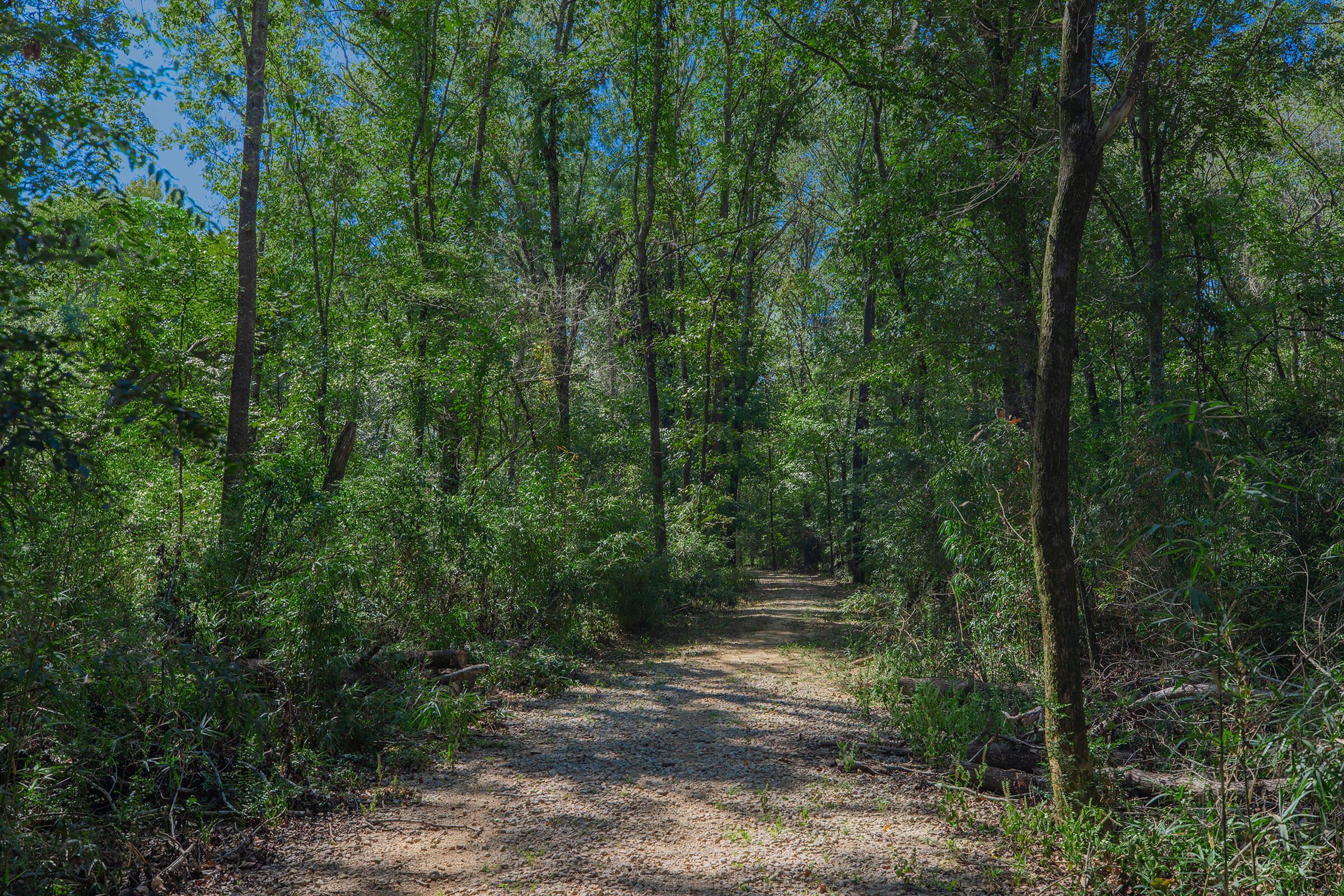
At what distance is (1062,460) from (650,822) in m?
3.30

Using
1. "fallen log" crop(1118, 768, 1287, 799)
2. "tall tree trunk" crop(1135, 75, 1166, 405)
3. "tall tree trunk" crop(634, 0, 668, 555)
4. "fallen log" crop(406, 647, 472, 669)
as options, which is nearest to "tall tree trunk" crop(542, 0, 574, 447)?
"tall tree trunk" crop(634, 0, 668, 555)

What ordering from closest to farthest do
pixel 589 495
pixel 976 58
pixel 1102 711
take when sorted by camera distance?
pixel 1102 711 < pixel 976 58 < pixel 589 495

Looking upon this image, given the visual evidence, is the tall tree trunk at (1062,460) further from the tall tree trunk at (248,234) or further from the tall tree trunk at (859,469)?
the tall tree trunk at (859,469)

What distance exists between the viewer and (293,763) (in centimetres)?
467

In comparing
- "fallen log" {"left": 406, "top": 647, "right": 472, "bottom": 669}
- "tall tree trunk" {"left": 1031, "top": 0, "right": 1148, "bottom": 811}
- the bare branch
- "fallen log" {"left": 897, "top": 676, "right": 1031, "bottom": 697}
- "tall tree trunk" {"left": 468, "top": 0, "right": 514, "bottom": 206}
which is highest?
"tall tree trunk" {"left": 468, "top": 0, "right": 514, "bottom": 206}

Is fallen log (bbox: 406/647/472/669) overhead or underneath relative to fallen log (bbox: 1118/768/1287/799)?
overhead

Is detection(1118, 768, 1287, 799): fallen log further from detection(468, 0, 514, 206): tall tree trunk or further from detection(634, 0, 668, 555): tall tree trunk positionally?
detection(468, 0, 514, 206): tall tree trunk

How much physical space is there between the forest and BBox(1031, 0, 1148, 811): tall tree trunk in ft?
0.08

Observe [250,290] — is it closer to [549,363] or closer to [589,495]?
[589,495]

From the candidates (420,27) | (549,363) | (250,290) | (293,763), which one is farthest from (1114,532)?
(420,27)

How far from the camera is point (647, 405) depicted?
837 inches

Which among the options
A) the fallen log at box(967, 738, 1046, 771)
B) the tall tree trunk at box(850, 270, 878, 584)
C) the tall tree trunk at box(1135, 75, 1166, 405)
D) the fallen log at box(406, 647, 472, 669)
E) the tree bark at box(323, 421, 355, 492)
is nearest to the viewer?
the fallen log at box(967, 738, 1046, 771)

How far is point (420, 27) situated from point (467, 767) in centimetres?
1474

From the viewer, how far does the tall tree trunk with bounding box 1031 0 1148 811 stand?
159 inches
